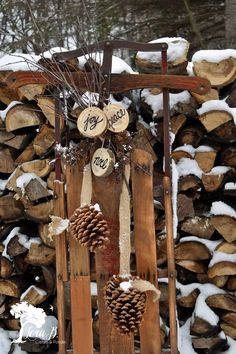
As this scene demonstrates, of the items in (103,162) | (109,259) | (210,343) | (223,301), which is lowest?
(210,343)

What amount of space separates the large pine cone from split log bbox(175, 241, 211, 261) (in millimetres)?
878

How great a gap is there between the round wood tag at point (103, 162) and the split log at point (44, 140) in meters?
0.77

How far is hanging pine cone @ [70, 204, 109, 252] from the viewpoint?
2223mm

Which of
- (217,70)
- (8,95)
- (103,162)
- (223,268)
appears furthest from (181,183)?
(8,95)

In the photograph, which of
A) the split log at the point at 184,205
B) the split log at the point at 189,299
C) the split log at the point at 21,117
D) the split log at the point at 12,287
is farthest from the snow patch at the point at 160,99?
the split log at the point at 12,287

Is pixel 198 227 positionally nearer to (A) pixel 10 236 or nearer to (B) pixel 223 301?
(B) pixel 223 301

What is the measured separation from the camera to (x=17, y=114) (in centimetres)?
302

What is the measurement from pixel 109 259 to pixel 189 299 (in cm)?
92

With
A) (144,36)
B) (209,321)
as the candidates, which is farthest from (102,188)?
(144,36)

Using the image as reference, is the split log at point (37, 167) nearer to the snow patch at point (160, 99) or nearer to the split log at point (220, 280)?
the snow patch at point (160, 99)

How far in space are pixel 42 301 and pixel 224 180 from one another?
4.00ft

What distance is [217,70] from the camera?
286 centimetres

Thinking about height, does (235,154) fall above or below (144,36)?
below

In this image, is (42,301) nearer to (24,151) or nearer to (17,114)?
(24,151)
